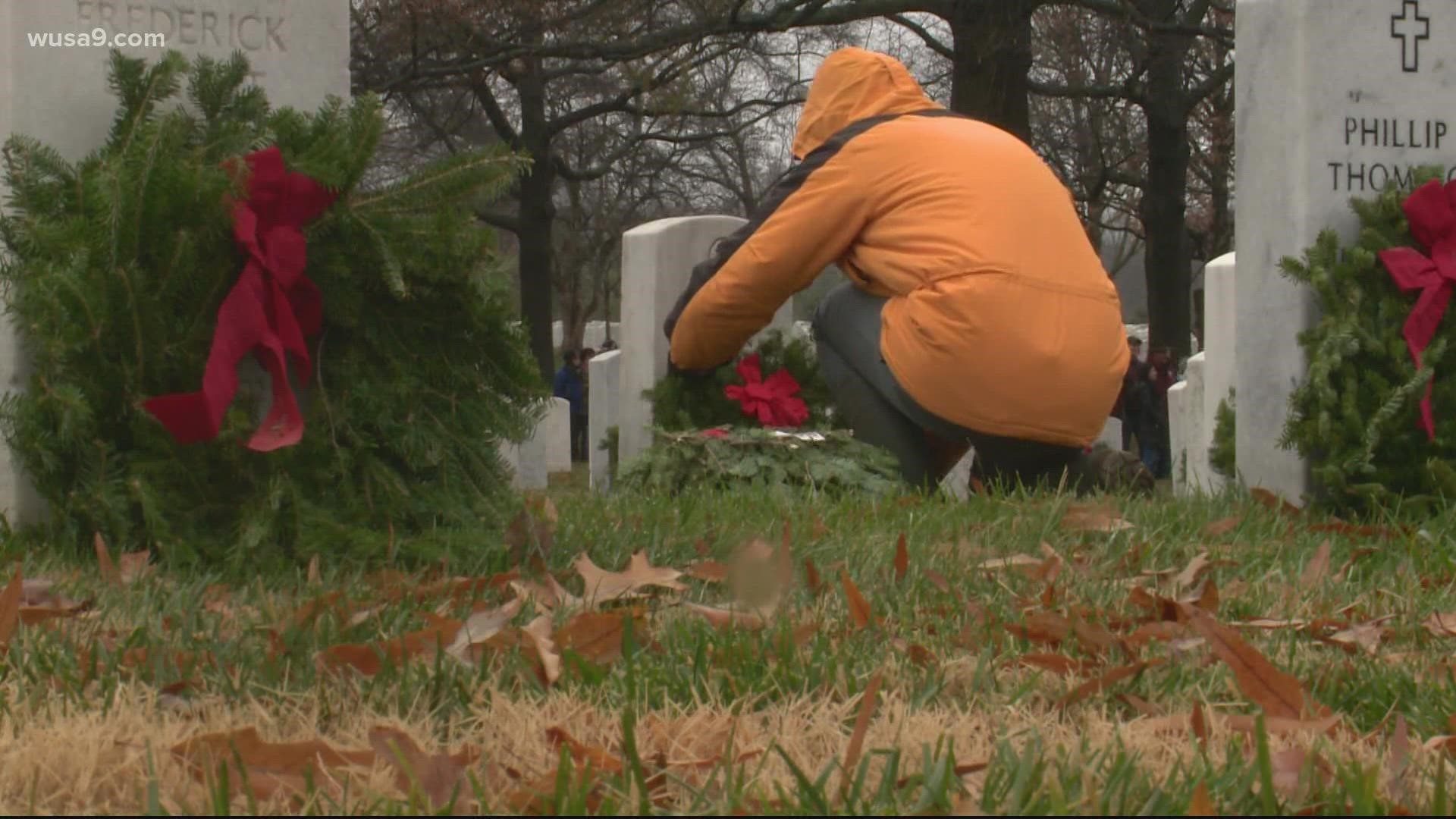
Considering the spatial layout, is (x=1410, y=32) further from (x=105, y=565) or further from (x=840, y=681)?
(x=105, y=565)

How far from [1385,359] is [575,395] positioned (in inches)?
611

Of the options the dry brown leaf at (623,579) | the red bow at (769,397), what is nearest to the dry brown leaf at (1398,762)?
the dry brown leaf at (623,579)

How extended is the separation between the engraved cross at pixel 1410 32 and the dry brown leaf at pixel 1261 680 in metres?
3.02

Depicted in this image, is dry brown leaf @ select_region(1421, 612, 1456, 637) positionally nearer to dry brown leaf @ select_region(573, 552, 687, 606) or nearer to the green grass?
the green grass

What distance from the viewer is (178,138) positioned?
143 inches

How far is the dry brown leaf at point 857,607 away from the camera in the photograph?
287 cm

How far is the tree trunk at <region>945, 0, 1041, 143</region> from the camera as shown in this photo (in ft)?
42.7

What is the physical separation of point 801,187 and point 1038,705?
3.48 metres

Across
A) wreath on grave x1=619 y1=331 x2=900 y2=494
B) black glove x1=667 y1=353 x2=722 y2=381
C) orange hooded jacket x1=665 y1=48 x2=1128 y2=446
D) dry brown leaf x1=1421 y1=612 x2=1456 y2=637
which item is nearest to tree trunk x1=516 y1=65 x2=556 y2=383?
wreath on grave x1=619 y1=331 x2=900 y2=494

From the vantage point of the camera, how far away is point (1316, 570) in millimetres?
3479

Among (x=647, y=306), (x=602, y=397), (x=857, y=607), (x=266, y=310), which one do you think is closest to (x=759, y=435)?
(x=647, y=306)

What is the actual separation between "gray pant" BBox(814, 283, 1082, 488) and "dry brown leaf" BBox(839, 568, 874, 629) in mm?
2605

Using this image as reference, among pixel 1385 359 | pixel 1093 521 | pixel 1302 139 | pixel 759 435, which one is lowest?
pixel 1093 521

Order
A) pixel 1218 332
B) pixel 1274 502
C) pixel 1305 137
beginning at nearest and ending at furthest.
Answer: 1. pixel 1274 502
2. pixel 1305 137
3. pixel 1218 332
